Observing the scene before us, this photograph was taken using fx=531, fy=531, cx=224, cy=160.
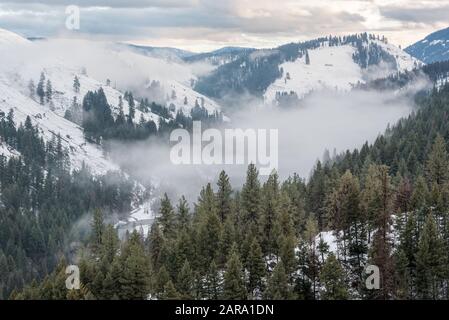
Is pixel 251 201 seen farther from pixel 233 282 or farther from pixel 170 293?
pixel 170 293

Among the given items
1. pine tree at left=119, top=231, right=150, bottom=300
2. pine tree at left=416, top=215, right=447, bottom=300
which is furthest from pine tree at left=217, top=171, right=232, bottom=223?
pine tree at left=416, top=215, right=447, bottom=300

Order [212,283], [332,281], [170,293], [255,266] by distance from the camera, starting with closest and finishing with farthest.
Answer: [170,293]
[332,281]
[255,266]
[212,283]

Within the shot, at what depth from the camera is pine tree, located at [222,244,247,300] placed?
2425 inches

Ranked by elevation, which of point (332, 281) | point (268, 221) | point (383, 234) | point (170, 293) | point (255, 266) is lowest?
point (170, 293)

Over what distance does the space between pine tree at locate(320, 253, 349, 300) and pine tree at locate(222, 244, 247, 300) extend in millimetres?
9384

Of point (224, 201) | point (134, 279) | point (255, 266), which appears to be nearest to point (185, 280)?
point (134, 279)

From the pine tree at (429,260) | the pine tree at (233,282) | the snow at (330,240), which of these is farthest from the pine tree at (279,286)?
the pine tree at (429,260)

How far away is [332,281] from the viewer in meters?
60.0

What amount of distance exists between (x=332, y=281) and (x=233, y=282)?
37.0 ft

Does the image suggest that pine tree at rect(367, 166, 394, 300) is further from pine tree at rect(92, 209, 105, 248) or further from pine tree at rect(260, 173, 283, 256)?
pine tree at rect(92, 209, 105, 248)

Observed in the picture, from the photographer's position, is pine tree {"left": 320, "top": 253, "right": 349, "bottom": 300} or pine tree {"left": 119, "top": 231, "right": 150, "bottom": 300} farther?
pine tree {"left": 119, "top": 231, "right": 150, "bottom": 300}
